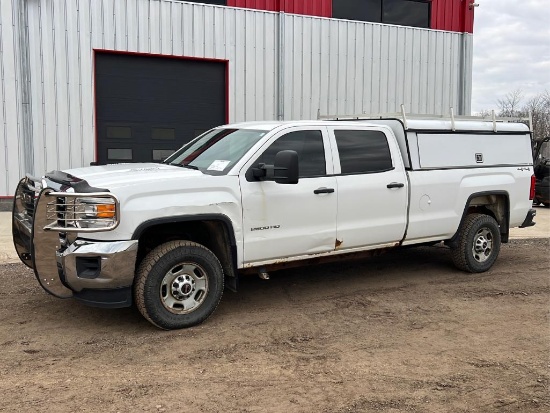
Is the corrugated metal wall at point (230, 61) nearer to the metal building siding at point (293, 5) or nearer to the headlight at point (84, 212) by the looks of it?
the metal building siding at point (293, 5)

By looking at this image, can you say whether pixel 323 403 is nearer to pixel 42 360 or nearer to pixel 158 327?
pixel 158 327

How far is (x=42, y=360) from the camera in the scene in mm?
4219

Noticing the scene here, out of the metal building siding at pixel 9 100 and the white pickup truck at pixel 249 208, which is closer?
the white pickup truck at pixel 249 208

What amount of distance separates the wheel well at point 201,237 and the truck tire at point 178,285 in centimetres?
18

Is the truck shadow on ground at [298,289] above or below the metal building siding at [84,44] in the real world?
below

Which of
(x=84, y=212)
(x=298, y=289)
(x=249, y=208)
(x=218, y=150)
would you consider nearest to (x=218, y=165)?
(x=218, y=150)

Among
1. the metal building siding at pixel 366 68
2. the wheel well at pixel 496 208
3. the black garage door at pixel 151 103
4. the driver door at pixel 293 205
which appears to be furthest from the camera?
the metal building siding at pixel 366 68

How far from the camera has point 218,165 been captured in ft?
17.5

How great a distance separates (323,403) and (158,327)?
6.24 ft

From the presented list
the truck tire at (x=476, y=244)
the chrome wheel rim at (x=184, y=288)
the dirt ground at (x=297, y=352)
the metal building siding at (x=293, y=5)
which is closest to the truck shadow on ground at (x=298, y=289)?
the dirt ground at (x=297, y=352)

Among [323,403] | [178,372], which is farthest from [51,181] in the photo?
[323,403]

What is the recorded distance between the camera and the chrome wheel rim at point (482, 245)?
7.27 metres

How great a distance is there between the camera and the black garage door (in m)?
12.5

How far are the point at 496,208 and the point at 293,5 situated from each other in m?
8.62
